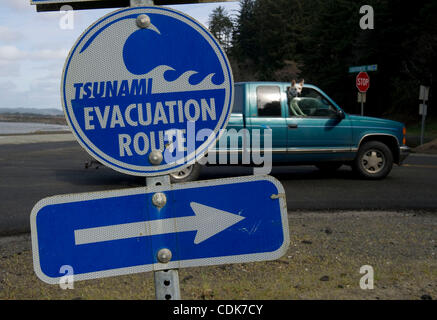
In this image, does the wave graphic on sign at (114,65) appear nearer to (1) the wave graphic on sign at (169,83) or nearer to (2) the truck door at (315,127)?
(1) the wave graphic on sign at (169,83)

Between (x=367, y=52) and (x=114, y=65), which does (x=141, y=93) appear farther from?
(x=367, y=52)

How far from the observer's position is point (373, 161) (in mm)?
10086

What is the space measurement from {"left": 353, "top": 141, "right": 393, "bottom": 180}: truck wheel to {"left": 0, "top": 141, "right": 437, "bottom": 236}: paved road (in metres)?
0.24

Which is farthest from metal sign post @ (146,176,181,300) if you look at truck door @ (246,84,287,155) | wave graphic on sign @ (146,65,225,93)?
truck door @ (246,84,287,155)

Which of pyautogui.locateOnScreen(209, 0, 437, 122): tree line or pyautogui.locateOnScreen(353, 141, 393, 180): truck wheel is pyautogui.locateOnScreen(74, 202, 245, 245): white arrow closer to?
pyautogui.locateOnScreen(353, 141, 393, 180): truck wheel

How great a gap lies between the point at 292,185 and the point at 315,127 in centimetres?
136

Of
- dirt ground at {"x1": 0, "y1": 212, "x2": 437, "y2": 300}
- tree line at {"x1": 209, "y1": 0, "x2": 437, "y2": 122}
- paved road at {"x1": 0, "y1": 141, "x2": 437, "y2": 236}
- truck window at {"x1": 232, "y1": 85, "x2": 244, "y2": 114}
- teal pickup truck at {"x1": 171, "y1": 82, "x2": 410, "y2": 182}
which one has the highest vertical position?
tree line at {"x1": 209, "y1": 0, "x2": 437, "y2": 122}

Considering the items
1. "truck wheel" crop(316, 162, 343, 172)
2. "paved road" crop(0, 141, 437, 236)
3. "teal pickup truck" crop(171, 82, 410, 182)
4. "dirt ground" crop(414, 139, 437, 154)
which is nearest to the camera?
"paved road" crop(0, 141, 437, 236)

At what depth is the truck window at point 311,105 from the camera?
9.68 m

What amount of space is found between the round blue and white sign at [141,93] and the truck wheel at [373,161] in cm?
891

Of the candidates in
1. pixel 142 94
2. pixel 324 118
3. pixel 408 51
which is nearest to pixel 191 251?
pixel 142 94

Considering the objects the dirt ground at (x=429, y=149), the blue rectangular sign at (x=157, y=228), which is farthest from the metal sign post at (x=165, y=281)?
the dirt ground at (x=429, y=149)

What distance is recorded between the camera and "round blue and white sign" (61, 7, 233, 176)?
1.66 m

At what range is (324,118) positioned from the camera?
9.87 metres
